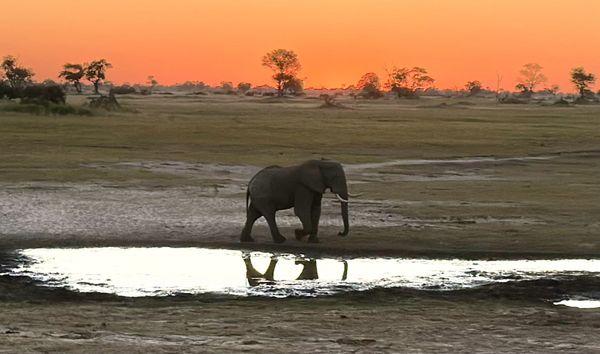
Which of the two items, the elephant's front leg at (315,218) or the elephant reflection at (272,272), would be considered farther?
the elephant's front leg at (315,218)

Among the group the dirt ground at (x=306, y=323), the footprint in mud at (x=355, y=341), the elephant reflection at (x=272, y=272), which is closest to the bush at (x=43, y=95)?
the elephant reflection at (x=272, y=272)

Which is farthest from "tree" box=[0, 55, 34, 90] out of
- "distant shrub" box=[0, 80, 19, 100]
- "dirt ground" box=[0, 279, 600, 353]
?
"dirt ground" box=[0, 279, 600, 353]

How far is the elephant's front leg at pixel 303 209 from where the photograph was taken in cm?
1829

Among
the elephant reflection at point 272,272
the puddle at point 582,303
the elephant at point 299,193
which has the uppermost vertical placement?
the elephant at point 299,193

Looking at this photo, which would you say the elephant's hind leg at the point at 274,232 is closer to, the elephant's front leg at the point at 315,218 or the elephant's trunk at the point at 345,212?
the elephant's front leg at the point at 315,218

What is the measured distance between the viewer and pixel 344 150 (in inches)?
1610

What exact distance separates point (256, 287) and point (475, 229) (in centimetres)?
749

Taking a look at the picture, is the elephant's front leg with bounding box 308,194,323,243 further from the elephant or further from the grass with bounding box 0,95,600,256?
the grass with bounding box 0,95,600,256

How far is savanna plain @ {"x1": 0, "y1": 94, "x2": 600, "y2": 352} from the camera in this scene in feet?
34.2

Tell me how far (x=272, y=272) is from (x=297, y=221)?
583cm

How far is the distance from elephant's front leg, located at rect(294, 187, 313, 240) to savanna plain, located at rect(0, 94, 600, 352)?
622 mm

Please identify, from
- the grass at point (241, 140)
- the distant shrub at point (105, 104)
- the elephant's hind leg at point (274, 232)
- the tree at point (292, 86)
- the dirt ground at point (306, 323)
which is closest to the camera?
the dirt ground at point (306, 323)

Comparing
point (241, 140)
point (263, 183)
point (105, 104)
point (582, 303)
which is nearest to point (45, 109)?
point (105, 104)

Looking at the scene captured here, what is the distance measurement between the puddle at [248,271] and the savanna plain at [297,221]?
542 millimetres
